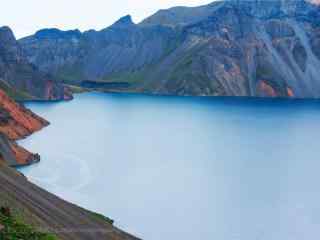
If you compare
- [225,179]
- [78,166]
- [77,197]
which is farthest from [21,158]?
[225,179]

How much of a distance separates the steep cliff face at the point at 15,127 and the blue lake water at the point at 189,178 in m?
3.06

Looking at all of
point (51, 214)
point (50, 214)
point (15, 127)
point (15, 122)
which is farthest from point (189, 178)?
point (15, 122)

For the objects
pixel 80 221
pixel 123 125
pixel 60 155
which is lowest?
pixel 123 125

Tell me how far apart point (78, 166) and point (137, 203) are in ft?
91.1

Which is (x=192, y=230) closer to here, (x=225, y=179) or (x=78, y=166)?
(x=225, y=179)

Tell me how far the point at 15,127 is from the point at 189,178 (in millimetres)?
57015

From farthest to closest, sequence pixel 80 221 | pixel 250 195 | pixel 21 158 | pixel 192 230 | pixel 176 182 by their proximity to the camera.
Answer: pixel 21 158 → pixel 176 182 → pixel 250 195 → pixel 192 230 → pixel 80 221

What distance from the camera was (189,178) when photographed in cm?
9462

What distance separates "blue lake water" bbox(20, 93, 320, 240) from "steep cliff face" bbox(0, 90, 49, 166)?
3062mm

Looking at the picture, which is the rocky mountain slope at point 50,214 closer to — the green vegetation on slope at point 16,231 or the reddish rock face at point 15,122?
the green vegetation on slope at point 16,231

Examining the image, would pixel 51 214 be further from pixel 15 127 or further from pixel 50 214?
pixel 15 127

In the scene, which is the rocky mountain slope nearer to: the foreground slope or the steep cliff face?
the foreground slope

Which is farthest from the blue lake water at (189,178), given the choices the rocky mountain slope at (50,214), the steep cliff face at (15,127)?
the rocky mountain slope at (50,214)

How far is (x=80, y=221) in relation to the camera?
173 feet
